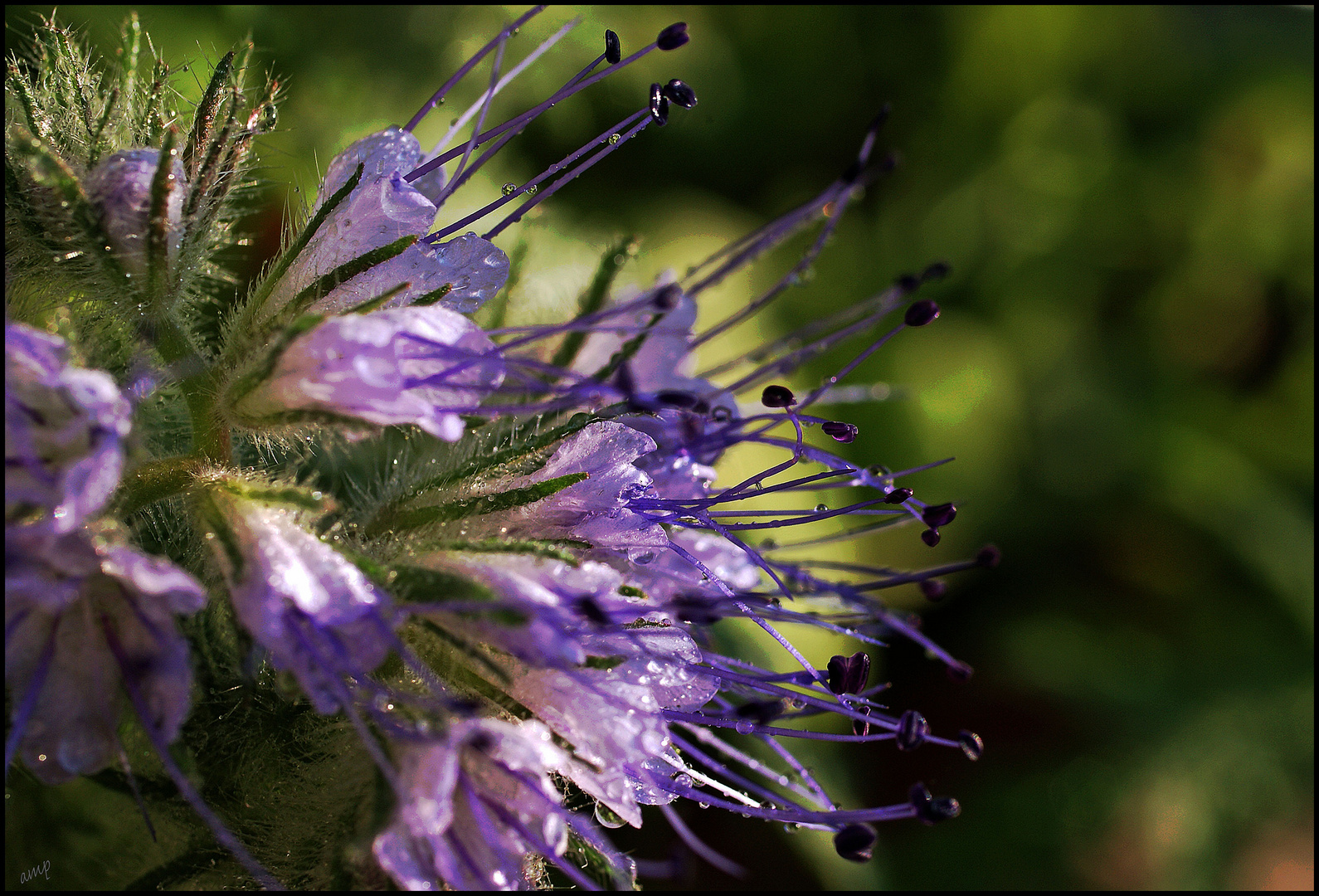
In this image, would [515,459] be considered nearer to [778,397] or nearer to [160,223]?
[778,397]

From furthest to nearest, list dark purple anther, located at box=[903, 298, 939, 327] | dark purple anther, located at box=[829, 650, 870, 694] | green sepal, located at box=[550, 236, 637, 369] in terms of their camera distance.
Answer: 1. green sepal, located at box=[550, 236, 637, 369]
2. dark purple anther, located at box=[903, 298, 939, 327]
3. dark purple anther, located at box=[829, 650, 870, 694]

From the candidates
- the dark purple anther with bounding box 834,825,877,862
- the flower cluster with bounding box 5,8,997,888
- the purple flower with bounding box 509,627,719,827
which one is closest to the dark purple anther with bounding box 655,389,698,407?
the flower cluster with bounding box 5,8,997,888

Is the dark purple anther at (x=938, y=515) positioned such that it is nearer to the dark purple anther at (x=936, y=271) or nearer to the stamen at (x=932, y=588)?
the stamen at (x=932, y=588)

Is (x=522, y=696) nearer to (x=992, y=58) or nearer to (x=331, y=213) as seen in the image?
(x=331, y=213)

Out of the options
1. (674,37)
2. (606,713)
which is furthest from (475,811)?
(674,37)

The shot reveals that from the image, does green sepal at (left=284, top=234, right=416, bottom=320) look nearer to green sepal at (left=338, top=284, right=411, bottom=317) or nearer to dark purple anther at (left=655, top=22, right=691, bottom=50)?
green sepal at (left=338, top=284, right=411, bottom=317)

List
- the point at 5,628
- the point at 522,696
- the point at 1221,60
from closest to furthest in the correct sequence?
the point at 5,628
the point at 522,696
the point at 1221,60

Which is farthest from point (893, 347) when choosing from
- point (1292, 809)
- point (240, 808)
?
point (240, 808)
